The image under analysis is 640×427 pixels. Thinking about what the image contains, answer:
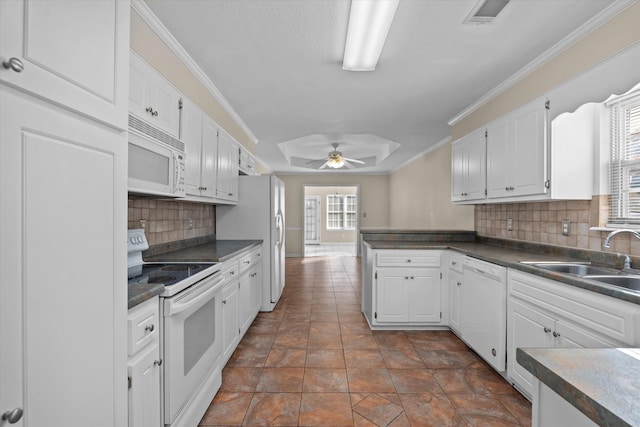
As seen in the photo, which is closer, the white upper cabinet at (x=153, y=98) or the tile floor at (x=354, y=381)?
the white upper cabinet at (x=153, y=98)

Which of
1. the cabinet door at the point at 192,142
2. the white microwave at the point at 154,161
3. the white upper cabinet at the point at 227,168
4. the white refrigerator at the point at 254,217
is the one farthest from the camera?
the white refrigerator at the point at 254,217

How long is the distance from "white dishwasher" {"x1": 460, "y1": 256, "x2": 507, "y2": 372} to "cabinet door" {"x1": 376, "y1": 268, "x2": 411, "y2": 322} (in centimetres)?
56

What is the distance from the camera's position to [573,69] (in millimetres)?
2139

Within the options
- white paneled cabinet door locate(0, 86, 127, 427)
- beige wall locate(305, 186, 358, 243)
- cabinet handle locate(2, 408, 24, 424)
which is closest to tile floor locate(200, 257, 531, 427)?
white paneled cabinet door locate(0, 86, 127, 427)

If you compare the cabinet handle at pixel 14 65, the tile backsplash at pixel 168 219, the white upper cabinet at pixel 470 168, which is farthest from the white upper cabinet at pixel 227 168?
the white upper cabinet at pixel 470 168

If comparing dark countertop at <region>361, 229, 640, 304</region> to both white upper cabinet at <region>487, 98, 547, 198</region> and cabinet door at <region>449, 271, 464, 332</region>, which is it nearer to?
cabinet door at <region>449, 271, 464, 332</region>

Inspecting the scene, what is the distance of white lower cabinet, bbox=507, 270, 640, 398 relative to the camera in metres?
1.32

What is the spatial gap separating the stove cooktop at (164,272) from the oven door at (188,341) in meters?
0.10

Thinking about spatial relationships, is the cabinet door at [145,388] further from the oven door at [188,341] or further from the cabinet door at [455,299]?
the cabinet door at [455,299]

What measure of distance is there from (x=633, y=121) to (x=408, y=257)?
6.33 feet

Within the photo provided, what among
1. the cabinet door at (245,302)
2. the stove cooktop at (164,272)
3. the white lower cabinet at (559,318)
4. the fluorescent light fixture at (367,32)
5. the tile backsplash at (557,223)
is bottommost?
the cabinet door at (245,302)

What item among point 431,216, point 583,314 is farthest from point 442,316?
point 431,216

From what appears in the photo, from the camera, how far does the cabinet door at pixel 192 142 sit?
7.54 feet

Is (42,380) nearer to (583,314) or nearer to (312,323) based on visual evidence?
(583,314)
